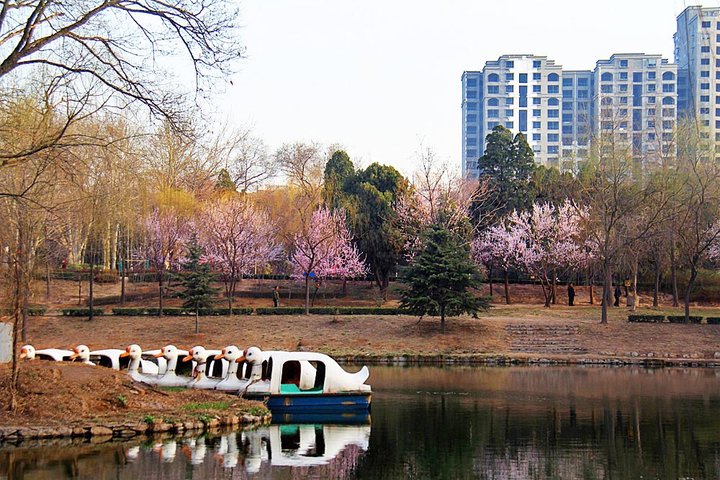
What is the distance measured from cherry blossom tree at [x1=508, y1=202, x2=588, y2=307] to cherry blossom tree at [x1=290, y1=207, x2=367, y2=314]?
1015 cm

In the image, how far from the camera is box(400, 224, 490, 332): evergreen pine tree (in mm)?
40156

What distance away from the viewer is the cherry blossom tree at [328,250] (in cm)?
5153

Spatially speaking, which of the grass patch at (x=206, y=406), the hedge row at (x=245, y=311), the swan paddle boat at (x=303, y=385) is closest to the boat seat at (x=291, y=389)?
the swan paddle boat at (x=303, y=385)

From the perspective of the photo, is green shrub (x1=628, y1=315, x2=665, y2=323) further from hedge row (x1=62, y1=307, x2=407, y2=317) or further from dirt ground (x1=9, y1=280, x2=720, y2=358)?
hedge row (x1=62, y1=307, x2=407, y2=317)

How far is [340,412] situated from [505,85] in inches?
4636

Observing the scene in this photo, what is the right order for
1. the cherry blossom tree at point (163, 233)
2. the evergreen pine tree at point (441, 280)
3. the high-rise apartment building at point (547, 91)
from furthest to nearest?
1. the high-rise apartment building at point (547, 91)
2. the cherry blossom tree at point (163, 233)
3. the evergreen pine tree at point (441, 280)

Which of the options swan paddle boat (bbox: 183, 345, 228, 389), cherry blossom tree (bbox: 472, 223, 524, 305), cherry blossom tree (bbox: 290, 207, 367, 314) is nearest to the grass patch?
swan paddle boat (bbox: 183, 345, 228, 389)

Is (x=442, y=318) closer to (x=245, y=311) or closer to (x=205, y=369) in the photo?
(x=245, y=311)

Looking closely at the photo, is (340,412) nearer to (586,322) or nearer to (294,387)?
(294,387)

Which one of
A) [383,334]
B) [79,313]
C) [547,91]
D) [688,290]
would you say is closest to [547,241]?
[688,290]

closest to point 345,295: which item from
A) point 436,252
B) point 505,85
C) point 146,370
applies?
point 436,252

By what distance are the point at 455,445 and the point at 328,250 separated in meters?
35.3

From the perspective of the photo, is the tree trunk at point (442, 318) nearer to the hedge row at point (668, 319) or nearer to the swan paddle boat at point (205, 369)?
Answer: the hedge row at point (668, 319)

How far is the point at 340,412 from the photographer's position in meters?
21.3
